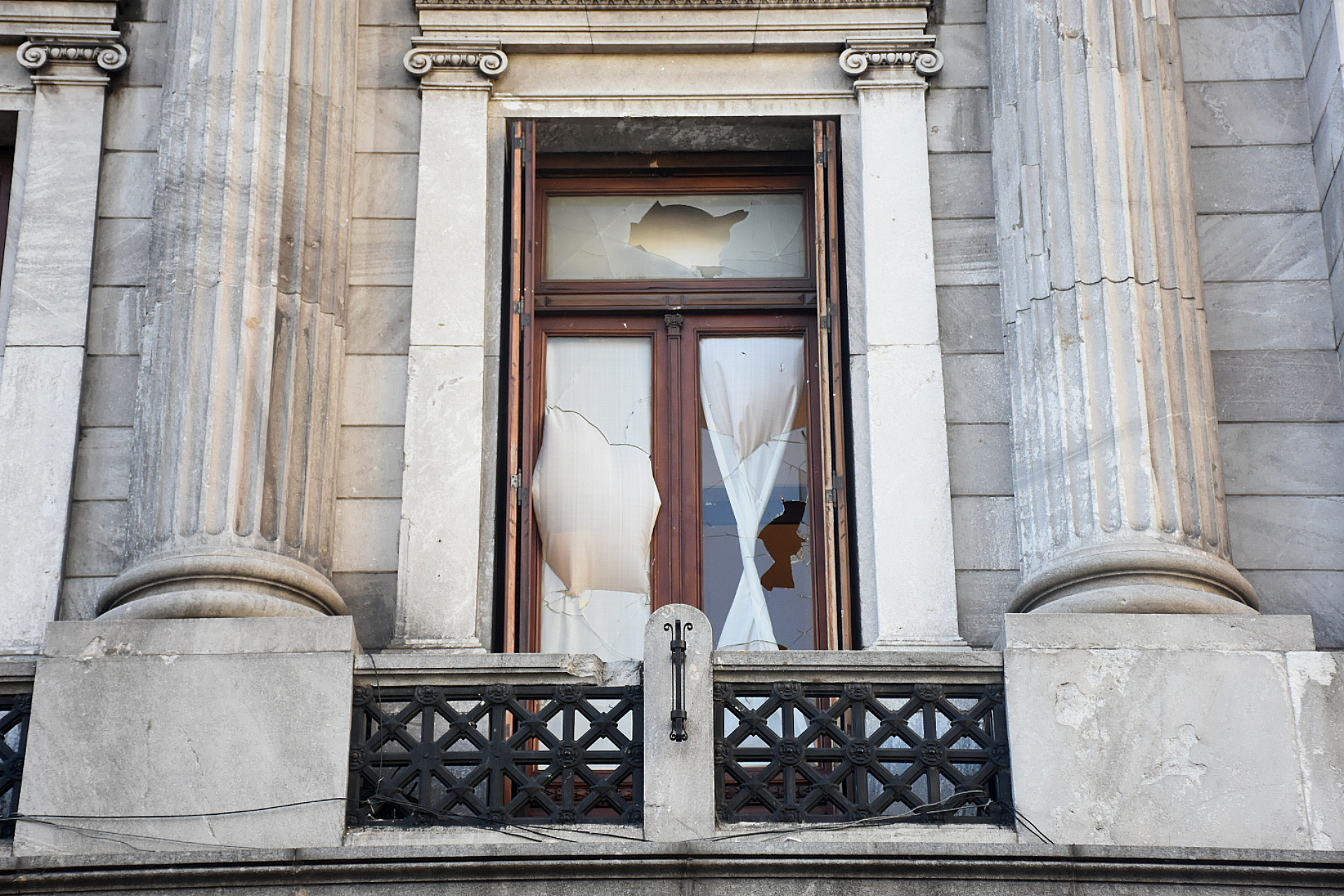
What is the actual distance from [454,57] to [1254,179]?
17.4 ft

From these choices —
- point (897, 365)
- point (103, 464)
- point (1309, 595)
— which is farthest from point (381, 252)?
point (1309, 595)

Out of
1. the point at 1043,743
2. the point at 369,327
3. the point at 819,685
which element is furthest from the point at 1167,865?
the point at 369,327

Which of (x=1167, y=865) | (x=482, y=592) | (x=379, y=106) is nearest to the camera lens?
(x=1167, y=865)

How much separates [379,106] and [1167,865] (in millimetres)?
7152

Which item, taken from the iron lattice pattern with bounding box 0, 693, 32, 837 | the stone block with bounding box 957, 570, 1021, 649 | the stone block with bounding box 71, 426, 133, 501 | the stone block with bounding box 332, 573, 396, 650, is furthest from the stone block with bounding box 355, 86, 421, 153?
the stone block with bounding box 957, 570, 1021, 649

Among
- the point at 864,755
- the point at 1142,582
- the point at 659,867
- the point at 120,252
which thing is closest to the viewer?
the point at 659,867

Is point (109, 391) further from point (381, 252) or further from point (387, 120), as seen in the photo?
point (387, 120)

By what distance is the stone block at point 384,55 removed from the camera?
13.6m

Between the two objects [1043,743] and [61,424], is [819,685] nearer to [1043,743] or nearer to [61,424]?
[1043,743]

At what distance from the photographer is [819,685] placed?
Result: 10727 mm

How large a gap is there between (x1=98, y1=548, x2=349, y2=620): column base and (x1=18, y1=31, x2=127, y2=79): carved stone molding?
386 centimetres

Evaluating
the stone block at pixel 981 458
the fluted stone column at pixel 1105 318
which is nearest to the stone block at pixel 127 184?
the stone block at pixel 981 458

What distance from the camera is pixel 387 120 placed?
13.5 metres

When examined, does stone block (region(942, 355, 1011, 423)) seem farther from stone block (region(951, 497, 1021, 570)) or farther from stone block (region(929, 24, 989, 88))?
stone block (region(929, 24, 989, 88))
